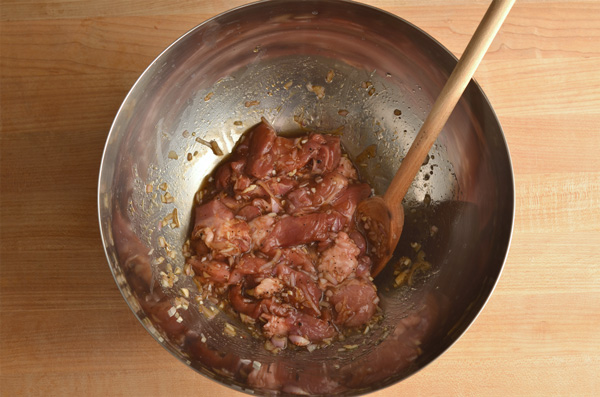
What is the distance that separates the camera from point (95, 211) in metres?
1.90

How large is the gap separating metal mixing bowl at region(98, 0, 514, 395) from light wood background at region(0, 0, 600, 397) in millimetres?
278

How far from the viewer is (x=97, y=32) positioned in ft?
6.49

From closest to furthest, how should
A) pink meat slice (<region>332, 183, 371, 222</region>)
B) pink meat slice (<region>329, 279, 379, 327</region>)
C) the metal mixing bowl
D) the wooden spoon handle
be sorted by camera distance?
the wooden spoon handle, the metal mixing bowl, pink meat slice (<region>329, 279, 379, 327</region>), pink meat slice (<region>332, 183, 371, 222</region>)

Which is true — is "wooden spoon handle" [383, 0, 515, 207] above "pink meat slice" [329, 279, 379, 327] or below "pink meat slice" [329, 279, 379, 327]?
above

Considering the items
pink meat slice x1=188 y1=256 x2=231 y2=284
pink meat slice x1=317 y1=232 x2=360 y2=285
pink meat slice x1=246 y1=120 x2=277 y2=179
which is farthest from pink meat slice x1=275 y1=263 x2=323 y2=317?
pink meat slice x1=246 y1=120 x2=277 y2=179


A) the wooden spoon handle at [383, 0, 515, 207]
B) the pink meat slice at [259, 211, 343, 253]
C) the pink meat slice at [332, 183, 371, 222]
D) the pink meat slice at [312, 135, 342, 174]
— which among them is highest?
the wooden spoon handle at [383, 0, 515, 207]

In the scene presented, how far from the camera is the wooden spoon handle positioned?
4.43 ft

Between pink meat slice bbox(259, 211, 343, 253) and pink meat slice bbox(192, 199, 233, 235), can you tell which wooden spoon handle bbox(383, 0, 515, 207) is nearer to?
pink meat slice bbox(259, 211, 343, 253)

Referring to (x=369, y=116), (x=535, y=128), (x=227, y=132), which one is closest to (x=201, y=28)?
(x=227, y=132)

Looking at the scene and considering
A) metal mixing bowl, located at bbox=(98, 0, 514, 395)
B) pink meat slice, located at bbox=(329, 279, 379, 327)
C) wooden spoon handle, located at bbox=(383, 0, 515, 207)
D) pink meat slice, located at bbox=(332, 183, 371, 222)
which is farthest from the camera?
pink meat slice, located at bbox=(332, 183, 371, 222)

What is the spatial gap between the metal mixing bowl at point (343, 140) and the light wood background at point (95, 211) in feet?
0.91

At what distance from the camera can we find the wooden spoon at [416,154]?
4.50ft

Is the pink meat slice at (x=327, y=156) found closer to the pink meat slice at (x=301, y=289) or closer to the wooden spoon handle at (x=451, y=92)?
the wooden spoon handle at (x=451, y=92)

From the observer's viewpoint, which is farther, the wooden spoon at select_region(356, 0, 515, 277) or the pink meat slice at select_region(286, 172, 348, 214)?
the pink meat slice at select_region(286, 172, 348, 214)
